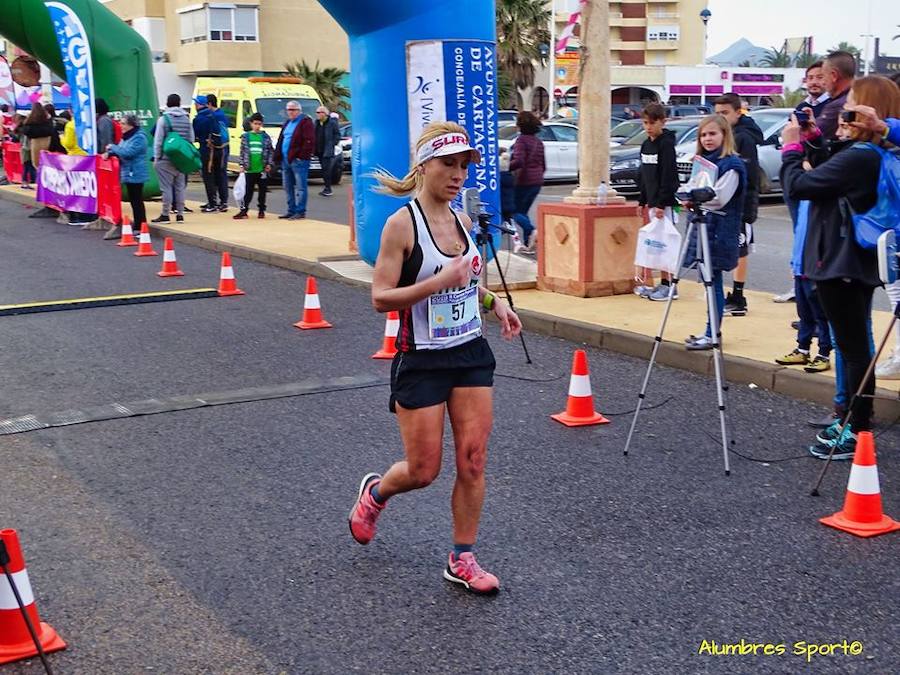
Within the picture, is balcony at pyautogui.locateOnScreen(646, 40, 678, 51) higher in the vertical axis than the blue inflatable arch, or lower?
higher

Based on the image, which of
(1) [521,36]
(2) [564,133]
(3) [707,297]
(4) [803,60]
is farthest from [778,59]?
(3) [707,297]

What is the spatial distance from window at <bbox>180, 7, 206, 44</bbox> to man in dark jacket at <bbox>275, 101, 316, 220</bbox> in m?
36.7

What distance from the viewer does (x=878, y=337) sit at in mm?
8188

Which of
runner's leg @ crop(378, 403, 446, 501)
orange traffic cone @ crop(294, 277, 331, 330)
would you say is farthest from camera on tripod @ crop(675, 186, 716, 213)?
orange traffic cone @ crop(294, 277, 331, 330)

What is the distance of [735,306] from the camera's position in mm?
9508

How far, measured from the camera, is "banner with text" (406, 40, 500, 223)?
1115cm

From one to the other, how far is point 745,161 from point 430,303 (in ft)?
18.1

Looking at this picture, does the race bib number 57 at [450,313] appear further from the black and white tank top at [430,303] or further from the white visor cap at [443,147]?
the white visor cap at [443,147]

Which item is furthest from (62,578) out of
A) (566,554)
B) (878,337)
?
(878,337)

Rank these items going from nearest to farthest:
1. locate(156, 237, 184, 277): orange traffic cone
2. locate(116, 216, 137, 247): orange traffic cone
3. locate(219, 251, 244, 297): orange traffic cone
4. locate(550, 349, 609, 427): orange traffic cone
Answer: locate(550, 349, 609, 427): orange traffic cone → locate(219, 251, 244, 297): orange traffic cone → locate(156, 237, 184, 277): orange traffic cone → locate(116, 216, 137, 247): orange traffic cone

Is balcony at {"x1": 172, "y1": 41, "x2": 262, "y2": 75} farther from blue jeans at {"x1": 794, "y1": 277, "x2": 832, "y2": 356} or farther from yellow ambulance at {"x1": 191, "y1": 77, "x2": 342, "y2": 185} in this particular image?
blue jeans at {"x1": 794, "y1": 277, "x2": 832, "y2": 356}

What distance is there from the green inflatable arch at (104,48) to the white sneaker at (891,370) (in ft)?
49.4

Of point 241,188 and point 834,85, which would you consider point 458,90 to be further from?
point 241,188

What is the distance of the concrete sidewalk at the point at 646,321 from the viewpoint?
7.28m
